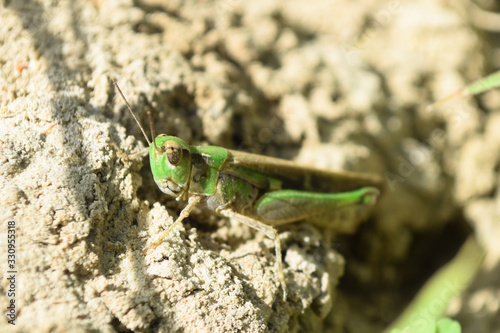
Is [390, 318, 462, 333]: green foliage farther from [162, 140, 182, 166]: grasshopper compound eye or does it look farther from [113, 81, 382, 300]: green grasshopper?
[162, 140, 182, 166]: grasshopper compound eye

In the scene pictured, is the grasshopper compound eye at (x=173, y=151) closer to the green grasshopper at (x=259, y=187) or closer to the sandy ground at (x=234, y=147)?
the green grasshopper at (x=259, y=187)

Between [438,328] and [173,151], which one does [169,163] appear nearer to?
[173,151]

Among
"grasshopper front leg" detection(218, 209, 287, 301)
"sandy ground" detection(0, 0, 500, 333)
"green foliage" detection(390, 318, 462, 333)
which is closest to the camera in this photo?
Answer: "sandy ground" detection(0, 0, 500, 333)

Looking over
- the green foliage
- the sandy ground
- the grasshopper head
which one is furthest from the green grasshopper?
the green foliage

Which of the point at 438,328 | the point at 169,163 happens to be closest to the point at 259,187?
the point at 169,163

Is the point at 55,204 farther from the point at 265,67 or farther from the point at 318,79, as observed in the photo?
the point at 318,79

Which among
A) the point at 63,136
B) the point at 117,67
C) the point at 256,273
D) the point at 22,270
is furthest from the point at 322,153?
the point at 22,270

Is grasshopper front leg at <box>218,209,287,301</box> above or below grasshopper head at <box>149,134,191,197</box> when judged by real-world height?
below
